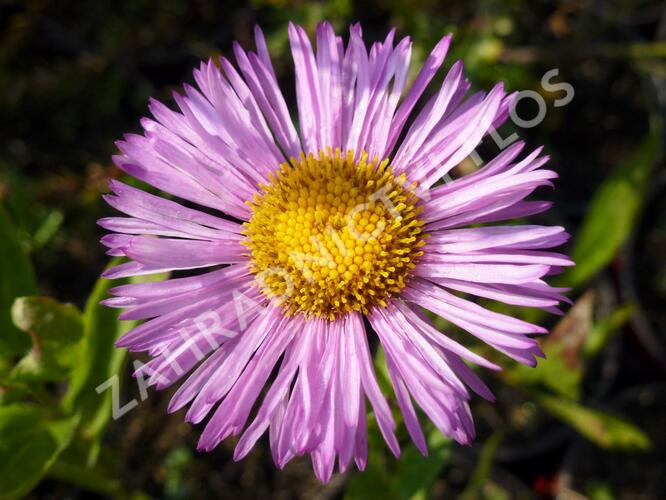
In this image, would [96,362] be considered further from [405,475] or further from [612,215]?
[612,215]

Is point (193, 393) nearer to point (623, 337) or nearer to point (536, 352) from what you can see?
point (536, 352)

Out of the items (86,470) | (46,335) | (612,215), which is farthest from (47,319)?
(612,215)

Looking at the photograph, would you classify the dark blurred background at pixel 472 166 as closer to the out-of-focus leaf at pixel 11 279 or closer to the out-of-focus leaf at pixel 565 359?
the out-of-focus leaf at pixel 565 359

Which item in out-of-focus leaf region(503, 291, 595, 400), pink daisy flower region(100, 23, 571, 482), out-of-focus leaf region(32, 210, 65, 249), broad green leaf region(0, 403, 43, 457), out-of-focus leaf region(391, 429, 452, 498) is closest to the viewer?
pink daisy flower region(100, 23, 571, 482)

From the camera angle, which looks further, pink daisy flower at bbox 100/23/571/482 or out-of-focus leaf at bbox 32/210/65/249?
out-of-focus leaf at bbox 32/210/65/249

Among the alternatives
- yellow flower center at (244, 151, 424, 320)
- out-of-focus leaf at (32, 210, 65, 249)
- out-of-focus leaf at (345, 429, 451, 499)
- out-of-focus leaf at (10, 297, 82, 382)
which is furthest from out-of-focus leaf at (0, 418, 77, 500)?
out-of-focus leaf at (32, 210, 65, 249)

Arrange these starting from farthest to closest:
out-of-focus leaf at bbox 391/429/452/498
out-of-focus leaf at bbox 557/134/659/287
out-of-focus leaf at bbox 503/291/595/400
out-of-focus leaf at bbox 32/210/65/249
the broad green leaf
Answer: out-of-focus leaf at bbox 32/210/65/249, out-of-focus leaf at bbox 557/134/659/287, out-of-focus leaf at bbox 503/291/595/400, out-of-focus leaf at bbox 391/429/452/498, the broad green leaf

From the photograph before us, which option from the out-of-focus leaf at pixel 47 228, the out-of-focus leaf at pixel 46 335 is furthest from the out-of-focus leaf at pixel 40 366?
the out-of-focus leaf at pixel 47 228

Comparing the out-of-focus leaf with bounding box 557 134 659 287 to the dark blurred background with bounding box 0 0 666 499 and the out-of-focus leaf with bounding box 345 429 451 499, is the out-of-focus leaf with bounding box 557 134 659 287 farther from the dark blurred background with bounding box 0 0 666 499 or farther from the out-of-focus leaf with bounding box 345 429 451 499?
the out-of-focus leaf with bounding box 345 429 451 499
